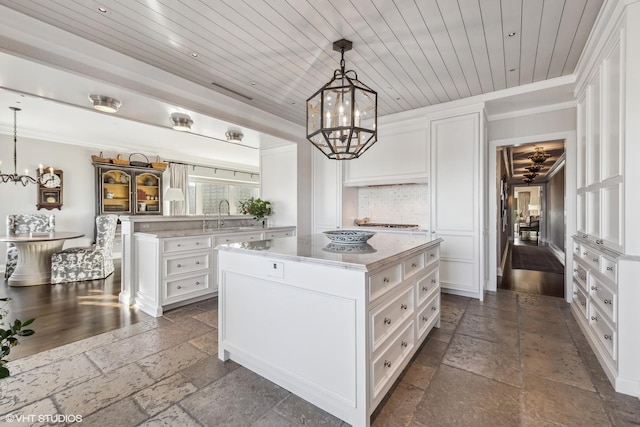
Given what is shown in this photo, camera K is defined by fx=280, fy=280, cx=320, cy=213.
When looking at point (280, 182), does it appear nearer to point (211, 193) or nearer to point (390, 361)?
point (390, 361)

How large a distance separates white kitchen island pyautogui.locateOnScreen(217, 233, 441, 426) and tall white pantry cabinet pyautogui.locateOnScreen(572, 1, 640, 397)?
1229mm

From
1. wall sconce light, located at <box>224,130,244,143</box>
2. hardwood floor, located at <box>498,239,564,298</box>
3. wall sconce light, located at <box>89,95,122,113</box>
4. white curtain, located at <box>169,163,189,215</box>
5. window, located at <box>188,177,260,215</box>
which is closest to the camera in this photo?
wall sconce light, located at <box>89,95,122,113</box>

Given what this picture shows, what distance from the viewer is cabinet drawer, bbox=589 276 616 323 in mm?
1923

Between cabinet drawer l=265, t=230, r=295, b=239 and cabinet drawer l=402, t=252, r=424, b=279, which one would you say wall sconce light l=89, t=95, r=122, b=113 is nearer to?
cabinet drawer l=265, t=230, r=295, b=239

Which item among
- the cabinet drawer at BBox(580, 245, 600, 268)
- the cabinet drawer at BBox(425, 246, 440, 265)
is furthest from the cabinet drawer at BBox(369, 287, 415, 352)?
the cabinet drawer at BBox(580, 245, 600, 268)

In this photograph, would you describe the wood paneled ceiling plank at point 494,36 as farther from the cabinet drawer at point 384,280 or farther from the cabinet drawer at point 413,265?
the cabinet drawer at point 384,280

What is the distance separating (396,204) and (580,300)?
104 inches

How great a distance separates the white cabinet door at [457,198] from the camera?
3.71 metres

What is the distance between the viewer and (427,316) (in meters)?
2.39

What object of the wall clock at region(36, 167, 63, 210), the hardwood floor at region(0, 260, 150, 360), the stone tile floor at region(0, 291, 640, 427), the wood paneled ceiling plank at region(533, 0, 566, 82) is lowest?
the stone tile floor at region(0, 291, 640, 427)

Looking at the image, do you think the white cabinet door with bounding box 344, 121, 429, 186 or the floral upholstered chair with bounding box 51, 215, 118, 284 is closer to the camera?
the white cabinet door with bounding box 344, 121, 429, 186

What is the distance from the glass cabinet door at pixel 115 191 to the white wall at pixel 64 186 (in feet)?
0.68

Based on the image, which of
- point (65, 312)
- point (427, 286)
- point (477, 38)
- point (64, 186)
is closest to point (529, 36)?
point (477, 38)

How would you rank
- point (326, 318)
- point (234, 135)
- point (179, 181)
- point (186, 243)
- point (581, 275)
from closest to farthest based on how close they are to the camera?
1. point (326, 318)
2. point (581, 275)
3. point (186, 243)
4. point (234, 135)
5. point (179, 181)
